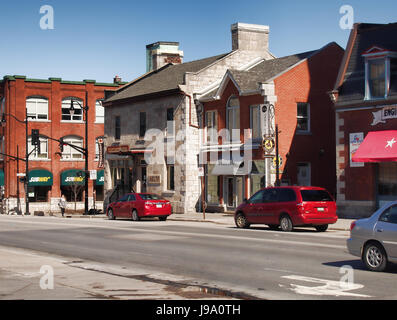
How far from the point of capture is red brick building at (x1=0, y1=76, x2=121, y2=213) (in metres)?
66.3

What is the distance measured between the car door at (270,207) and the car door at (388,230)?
11.9m

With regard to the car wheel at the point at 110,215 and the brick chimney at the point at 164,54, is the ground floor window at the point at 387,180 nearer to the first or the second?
the car wheel at the point at 110,215

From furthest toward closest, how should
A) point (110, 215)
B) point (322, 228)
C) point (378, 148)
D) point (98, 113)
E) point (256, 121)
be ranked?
point (98, 113)
point (256, 121)
point (110, 215)
point (378, 148)
point (322, 228)

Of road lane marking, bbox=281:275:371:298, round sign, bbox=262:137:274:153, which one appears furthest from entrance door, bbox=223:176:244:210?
road lane marking, bbox=281:275:371:298

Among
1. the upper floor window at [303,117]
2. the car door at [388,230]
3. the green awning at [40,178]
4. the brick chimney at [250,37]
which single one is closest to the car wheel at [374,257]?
the car door at [388,230]

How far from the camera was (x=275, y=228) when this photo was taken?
87.7 feet

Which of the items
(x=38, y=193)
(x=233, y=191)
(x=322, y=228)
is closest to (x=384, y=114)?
(x=322, y=228)

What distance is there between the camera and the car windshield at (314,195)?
80.7 ft

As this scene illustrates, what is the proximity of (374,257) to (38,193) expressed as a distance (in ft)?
188

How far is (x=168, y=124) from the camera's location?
142ft

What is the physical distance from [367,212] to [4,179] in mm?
46523

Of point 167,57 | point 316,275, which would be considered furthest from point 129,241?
point 167,57

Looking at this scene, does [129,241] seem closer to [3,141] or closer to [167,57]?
[167,57]

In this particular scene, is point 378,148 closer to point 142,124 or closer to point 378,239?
point 378,239
